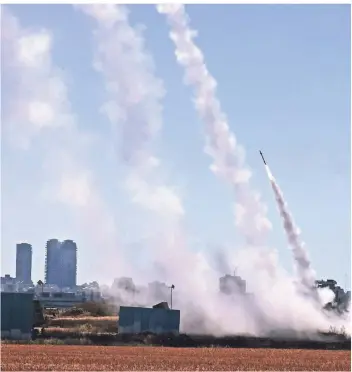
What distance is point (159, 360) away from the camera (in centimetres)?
6662

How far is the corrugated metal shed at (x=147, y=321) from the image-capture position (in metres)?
105

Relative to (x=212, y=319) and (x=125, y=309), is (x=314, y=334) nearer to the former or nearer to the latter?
(x=212, y=319)

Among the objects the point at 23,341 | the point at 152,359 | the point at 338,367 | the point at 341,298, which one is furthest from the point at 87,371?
the point at 341,298

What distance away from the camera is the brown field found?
5847 cm

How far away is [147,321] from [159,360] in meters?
39.3

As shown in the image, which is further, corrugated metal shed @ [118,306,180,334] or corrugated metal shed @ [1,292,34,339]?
corrugated metal shed @ [118,306,180,334]

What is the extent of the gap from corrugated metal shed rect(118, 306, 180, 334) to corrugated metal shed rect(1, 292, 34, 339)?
11076 mm

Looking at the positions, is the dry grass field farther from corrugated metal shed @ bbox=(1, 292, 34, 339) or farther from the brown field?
the brown field

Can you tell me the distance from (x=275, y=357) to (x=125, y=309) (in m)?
34.9

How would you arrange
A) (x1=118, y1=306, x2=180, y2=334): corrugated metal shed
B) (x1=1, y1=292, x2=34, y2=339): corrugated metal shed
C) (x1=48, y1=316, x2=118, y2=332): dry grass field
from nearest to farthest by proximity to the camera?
(x1=1, y1=292, x2=34, y2=339): corrugated metal shed, (x1=118, y1=306, x2=180, y2=334): corrugated metal shed, (x1=48, y1=316, x2=118, y2=332): dry grass field

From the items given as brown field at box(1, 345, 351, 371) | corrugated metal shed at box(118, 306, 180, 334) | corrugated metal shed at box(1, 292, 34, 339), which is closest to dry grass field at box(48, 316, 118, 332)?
corrugated metal shed at box(118, 306, 180, 334)

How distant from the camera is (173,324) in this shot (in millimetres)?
106875

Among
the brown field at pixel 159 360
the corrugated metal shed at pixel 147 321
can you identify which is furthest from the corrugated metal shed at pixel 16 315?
the brown field at pixel 159 360

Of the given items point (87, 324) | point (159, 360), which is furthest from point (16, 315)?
point (159, 360)
